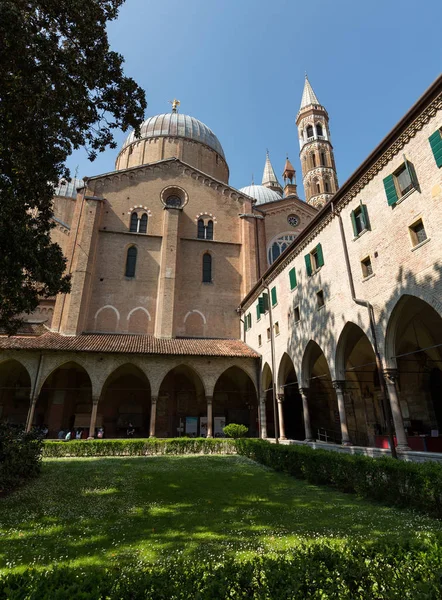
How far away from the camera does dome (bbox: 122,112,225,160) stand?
35.9 m

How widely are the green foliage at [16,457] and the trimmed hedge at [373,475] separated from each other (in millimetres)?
7632

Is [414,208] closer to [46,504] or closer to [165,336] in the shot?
[46,504]

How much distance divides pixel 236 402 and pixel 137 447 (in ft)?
Result: 33.6

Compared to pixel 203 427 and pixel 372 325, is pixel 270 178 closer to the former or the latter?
pixel 203 427

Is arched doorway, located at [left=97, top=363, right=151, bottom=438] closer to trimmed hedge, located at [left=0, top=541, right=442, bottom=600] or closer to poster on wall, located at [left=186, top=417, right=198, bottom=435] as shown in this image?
poster on wall, located at [left=186, top=417, right=198, bottom=435]

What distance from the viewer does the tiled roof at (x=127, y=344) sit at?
786 inches

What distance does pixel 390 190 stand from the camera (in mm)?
11391

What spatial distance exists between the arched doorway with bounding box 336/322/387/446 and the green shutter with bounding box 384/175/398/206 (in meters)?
7.51

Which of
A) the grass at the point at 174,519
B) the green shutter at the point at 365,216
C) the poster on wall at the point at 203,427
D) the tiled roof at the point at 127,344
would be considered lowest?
the grass at the point at 174,519

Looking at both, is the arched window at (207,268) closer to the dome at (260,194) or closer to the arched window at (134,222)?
the arched window at (134,222)

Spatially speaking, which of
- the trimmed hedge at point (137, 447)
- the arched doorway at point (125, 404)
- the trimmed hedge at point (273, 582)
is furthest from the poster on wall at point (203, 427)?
the trimmed hedge at point (273, 582)

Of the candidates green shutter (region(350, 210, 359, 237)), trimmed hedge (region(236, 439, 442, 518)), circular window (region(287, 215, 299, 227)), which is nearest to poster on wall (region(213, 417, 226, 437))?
trimmed hedge (region(236, 439, 442, 518))

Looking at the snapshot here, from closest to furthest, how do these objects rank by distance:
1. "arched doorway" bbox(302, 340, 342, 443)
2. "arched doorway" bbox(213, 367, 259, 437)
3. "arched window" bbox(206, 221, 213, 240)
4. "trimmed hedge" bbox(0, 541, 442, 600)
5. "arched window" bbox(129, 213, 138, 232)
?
"trimmed hedge" bbox(0, 541, 442, 600), "arched doorway" bbox(302, 340, 342, 443), "arched doorway" bbox(213, 367, 259, 437), "arched window" bbox(129, 213, 138, 232), "arched window" bbox(206, 221, 213, 240)

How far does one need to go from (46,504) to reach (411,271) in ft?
36.2
